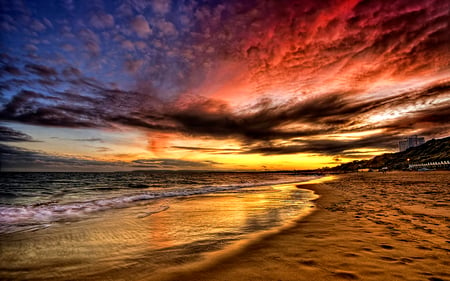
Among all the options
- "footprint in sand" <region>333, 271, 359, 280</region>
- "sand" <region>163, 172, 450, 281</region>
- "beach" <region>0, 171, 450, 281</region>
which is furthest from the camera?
"beach" <region>0, 171, 450, 281</region>

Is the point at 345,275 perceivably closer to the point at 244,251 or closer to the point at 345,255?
the point at 345,255

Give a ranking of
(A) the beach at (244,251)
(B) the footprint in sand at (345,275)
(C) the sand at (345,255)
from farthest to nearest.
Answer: (A) the beach at (244,251)
(C) the sand at (345,255)
(B) the footprint in sand at (345,275)

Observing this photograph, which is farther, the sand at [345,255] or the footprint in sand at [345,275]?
the sand at [345,255]

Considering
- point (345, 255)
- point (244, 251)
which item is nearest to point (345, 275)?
point (345, 255)

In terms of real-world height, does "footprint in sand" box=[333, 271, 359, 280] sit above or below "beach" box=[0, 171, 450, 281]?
above

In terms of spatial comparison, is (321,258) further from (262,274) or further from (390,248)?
(390,248)

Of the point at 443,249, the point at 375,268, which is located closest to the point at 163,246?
the point at 375,268

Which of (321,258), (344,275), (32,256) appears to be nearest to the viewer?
(344,275)

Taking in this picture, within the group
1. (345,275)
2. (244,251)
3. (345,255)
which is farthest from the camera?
(244,251)

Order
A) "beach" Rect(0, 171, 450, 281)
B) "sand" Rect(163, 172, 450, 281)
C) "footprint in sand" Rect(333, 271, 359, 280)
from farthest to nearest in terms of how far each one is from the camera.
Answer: "beach" Rect(0, 171, 450, 281) < "sand" Rect(163, 172, 450, 281) < "footprint in sand" Rect(333, 271, 359, 280)

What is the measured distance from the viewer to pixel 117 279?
3393 mm

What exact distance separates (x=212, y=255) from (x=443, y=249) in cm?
418

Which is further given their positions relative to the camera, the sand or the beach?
the beach

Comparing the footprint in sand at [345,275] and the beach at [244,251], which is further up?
the footprint in sand at [345,275]
